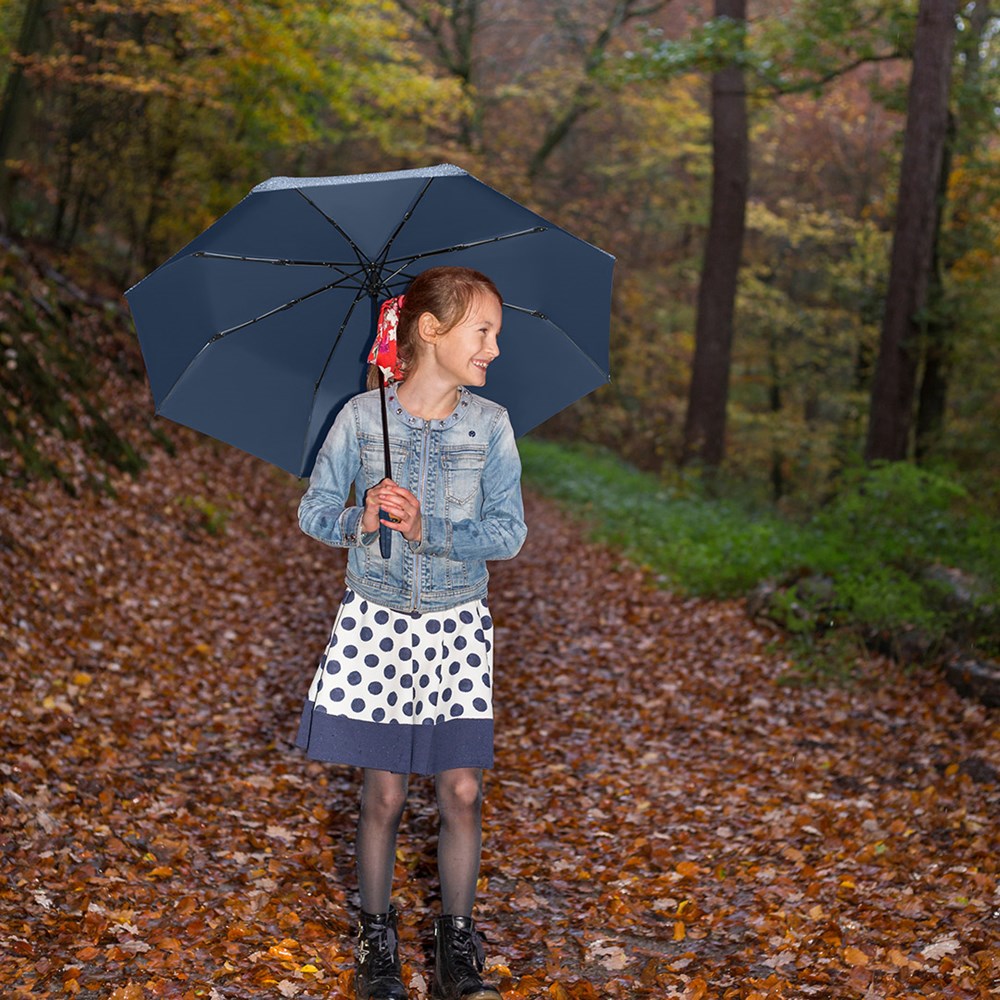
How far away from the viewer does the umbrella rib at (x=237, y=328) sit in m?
3.33

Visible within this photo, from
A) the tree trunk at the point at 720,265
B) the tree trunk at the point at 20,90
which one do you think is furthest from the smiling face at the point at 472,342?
the tree trunk at the point at 720,265

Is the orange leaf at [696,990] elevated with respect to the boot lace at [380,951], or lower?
lower

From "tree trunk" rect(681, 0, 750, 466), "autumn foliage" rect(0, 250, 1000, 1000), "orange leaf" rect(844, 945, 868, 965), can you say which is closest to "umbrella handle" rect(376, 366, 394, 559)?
"autumn foliage" rect(0, 250, 1000, 1000)

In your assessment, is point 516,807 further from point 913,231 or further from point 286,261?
point 913,231

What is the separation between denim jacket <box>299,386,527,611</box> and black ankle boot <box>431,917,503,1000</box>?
3.17 feet

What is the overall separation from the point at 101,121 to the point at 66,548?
8.69 meters

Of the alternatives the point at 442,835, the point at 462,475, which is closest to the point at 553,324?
the point at 462,475

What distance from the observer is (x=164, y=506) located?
10.9m

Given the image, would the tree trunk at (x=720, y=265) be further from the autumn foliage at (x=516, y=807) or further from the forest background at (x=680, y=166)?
the autumn foliage at (x=516, y=807)

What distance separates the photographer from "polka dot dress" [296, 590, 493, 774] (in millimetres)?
3240

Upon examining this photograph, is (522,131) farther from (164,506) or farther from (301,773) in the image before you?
(301,773)

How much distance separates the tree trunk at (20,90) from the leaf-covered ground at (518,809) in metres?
5.45

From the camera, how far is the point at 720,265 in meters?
17.5

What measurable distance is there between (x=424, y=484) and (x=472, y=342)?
0.43 meters
